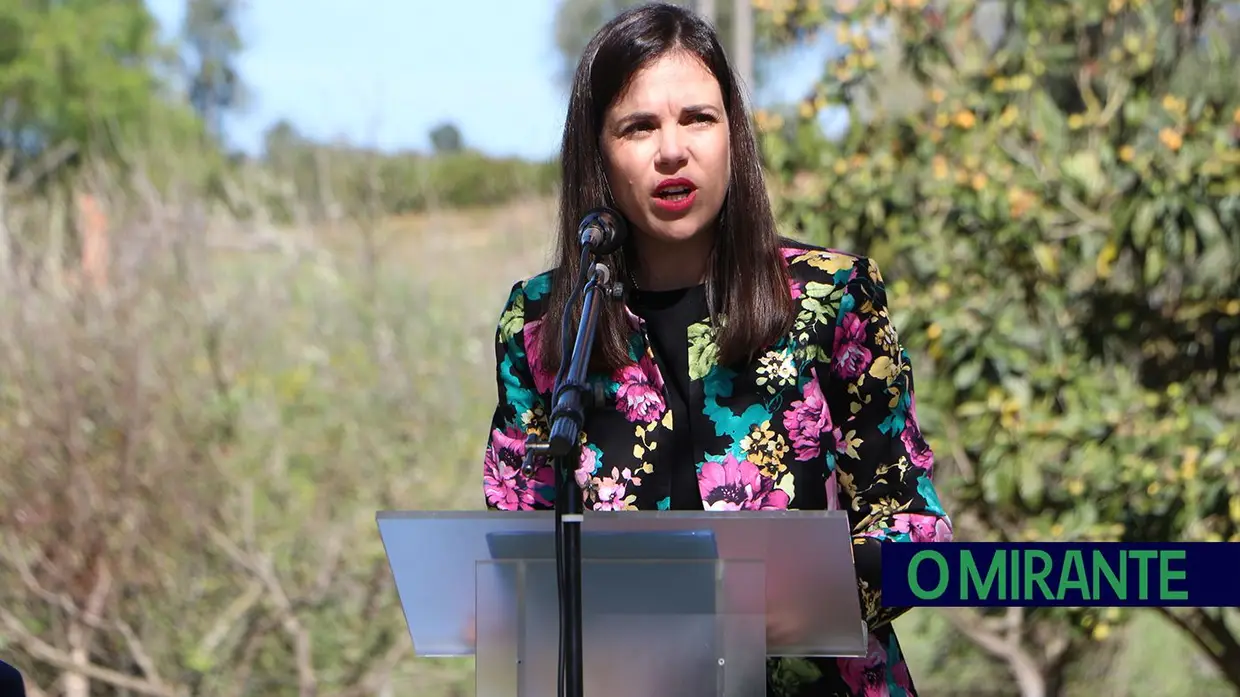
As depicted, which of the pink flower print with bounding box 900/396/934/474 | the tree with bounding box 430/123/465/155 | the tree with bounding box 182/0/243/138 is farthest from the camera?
the tree with bounding box 182/0/243/138

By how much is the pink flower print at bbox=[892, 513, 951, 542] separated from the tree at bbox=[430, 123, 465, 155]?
638cm

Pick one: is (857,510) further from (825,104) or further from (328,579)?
(328,579)

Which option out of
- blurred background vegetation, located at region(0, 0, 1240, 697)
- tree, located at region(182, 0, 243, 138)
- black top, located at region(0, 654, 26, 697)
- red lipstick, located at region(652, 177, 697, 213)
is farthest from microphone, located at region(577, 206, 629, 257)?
tree, located at region(182, 0, 243, 138)

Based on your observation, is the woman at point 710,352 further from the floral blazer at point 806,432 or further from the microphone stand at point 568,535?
the microphone stand at point 568,535

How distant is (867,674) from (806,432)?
12.7 inches

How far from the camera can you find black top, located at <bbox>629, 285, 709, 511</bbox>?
2.20 metres

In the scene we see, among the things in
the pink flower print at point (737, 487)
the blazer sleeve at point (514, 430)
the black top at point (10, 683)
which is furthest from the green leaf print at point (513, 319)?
the black top at point (10, 683)

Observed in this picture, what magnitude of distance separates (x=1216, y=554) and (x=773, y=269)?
0.69 metres

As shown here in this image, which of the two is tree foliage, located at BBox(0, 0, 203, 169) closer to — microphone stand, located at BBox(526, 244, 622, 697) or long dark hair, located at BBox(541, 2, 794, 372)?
long dark hair, located at BBox(541, 2, 794, 372)

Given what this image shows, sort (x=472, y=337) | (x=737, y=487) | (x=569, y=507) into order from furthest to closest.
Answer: (x=472, y=337) → (x=737, y=487) → (x=569, y=507)

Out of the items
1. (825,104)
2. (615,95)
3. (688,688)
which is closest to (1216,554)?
(688,688)

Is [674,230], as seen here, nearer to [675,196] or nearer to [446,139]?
[675,196]

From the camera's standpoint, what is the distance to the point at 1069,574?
76.2 inches

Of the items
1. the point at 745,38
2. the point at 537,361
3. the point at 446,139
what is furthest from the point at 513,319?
the point at 446,139
